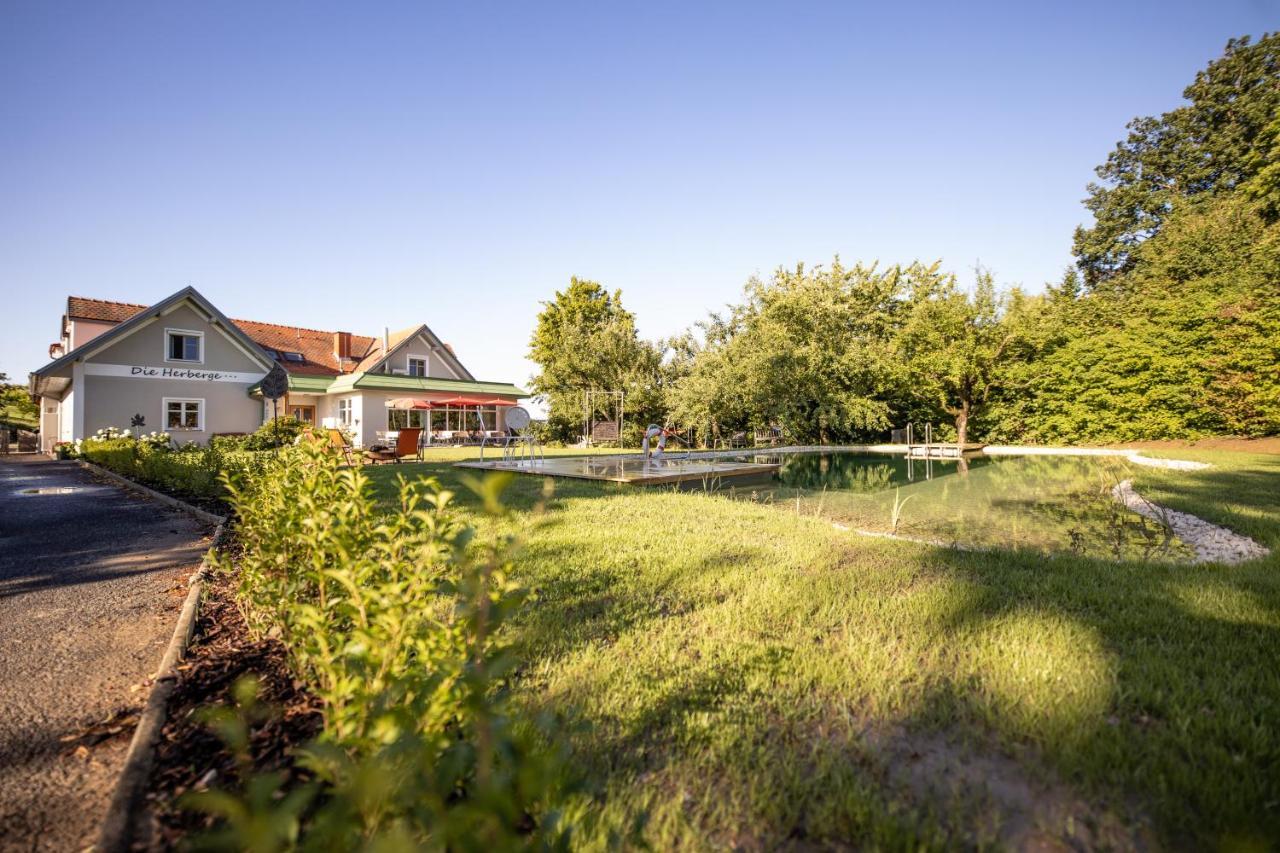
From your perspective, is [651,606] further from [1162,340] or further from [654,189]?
[1162,340]

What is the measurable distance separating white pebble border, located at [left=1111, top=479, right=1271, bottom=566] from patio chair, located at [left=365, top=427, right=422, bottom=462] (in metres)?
12.7

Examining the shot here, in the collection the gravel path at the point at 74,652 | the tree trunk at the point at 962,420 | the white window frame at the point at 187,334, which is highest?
the white window frame at the point at 187,334

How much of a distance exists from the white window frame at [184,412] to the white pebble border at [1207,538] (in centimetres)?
2582

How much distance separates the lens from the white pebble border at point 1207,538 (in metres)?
4.40

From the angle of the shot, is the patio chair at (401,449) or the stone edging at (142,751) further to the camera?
the patio chair at (401,449)

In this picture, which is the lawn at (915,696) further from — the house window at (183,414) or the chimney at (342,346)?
the chimney at (342,346)

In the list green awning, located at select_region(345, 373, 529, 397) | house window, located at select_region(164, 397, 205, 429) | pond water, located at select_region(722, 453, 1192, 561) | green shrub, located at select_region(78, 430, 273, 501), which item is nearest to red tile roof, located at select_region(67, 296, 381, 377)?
green awning, located at select_region(345, 373, 529, 397)

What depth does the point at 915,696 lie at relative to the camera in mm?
2074

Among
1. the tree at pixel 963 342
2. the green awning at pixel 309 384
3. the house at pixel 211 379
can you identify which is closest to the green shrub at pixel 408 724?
the house at pixel 211 379

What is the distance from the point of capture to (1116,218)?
32.4m

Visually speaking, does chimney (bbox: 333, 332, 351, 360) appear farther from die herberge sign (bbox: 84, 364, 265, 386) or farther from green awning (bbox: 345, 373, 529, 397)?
die herberge sign (bbox: 84, 364, 265, 386)

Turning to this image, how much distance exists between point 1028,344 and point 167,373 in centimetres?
3072

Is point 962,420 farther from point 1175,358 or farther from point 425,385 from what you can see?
point 425,385

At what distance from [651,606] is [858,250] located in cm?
2779
